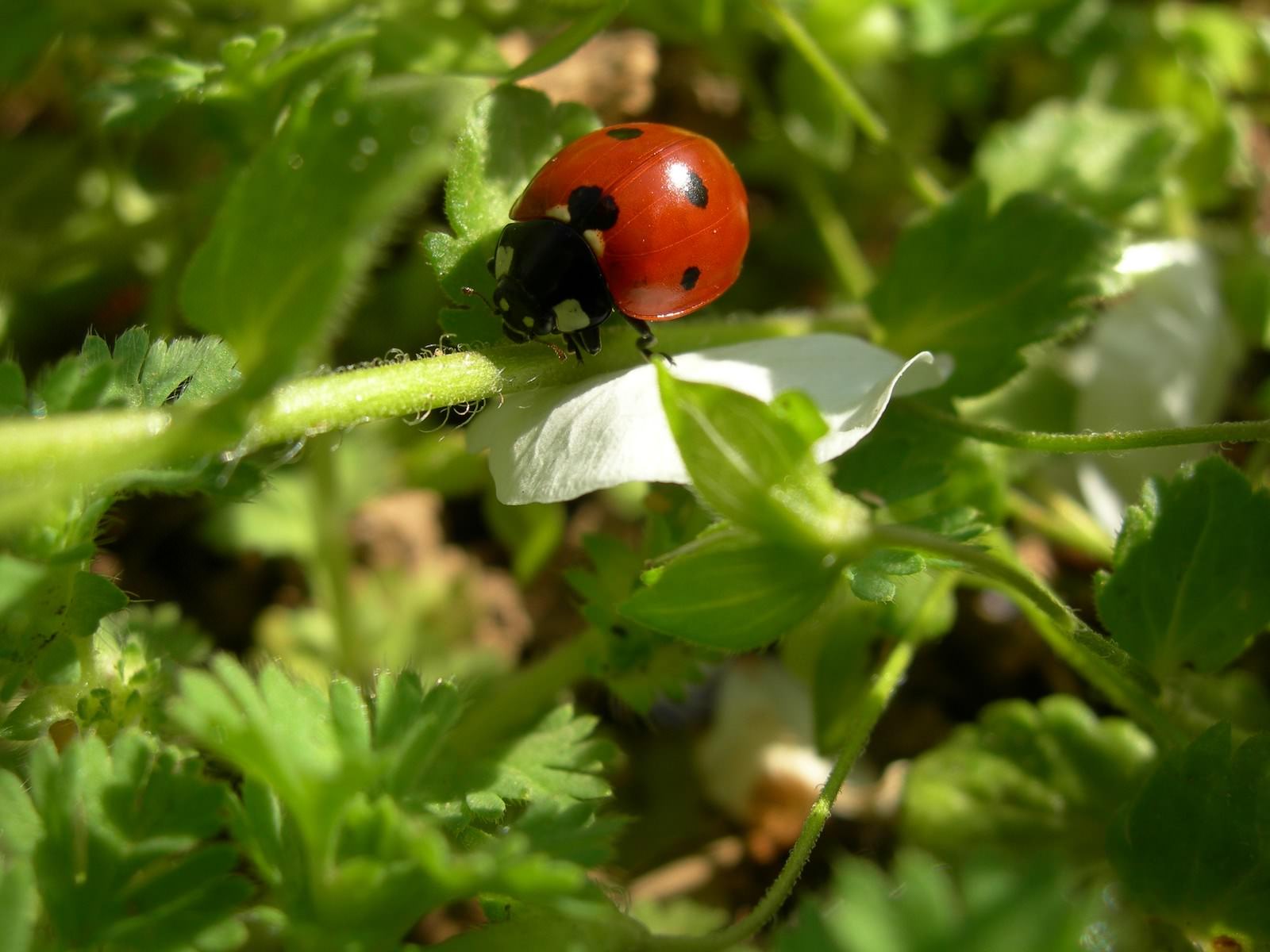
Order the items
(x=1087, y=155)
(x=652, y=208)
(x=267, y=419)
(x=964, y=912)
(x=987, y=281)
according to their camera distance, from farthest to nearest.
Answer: (x=1087, y=155), (x=987, y=281), (x=652, y=208), (x=267, y=419), (x=964, y=912)

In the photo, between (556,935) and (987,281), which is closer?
(556,935)

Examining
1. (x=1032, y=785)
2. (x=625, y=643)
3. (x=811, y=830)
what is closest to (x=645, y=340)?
(x=625, y=643)

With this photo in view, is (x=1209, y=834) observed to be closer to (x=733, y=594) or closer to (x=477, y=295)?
(x=733, y=594)

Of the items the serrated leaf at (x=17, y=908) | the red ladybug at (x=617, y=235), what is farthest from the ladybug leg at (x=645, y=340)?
the serrated leaf at (x=17, y=908)

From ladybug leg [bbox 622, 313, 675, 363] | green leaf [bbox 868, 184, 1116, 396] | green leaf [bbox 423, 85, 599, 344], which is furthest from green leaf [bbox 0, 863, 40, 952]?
green leaf [bbox 868, 184, 1116, 396]

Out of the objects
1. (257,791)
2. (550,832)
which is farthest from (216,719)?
(550,832)

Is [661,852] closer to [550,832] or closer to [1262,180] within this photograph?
[550,832]

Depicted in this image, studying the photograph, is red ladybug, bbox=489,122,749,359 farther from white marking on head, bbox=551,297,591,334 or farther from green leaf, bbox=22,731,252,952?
green leaf, bbox=22,731,252,952
